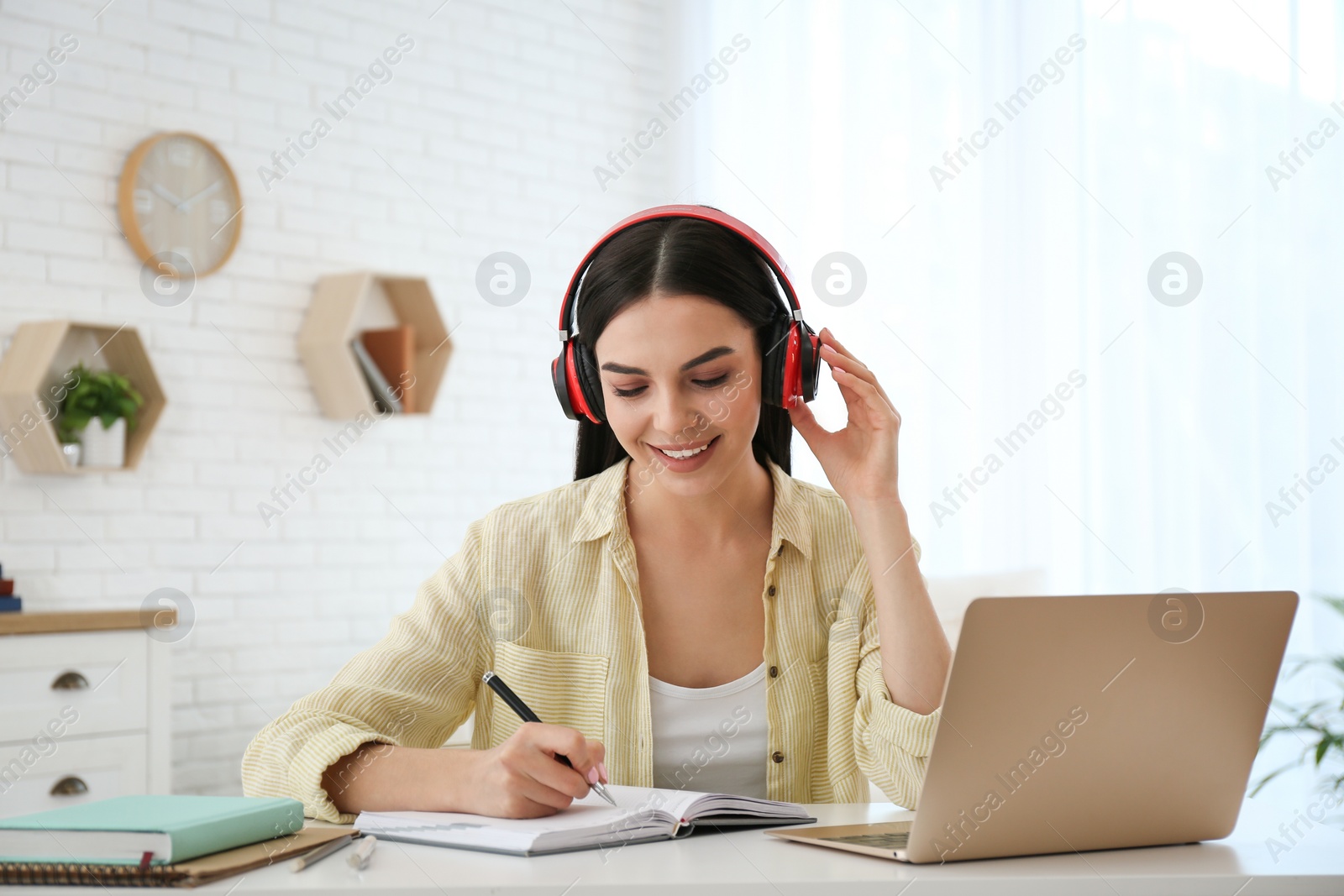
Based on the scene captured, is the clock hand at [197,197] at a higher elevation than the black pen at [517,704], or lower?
higher

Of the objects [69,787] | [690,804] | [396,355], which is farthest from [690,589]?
[396,355]

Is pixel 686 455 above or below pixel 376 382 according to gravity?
below

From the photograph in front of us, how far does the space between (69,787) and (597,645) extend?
1801mm

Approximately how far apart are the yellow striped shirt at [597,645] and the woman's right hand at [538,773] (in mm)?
344

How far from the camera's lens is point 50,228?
322 cm

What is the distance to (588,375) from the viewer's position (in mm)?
1557

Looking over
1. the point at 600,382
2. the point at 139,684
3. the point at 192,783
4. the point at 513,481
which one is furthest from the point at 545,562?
the point at 513,481

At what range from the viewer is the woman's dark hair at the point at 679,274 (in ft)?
4.93

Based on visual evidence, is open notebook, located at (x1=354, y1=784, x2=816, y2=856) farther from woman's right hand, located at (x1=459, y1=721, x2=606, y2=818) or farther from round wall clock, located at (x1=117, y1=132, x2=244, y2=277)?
round wall clock, located at (x1=117, y1=132, x2=244, y2=277)

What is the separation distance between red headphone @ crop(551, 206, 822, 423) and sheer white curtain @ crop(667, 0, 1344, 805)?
1760 mm

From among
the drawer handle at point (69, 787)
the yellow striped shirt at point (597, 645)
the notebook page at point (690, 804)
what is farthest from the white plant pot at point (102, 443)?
the notebook page at point (690, 804)

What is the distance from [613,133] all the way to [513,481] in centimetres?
144

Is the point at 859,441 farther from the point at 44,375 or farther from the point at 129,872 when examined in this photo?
the point at 44,375

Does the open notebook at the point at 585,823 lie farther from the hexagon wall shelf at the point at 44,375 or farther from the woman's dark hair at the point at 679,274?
the hexagon wall shelf at the point at 44,375
